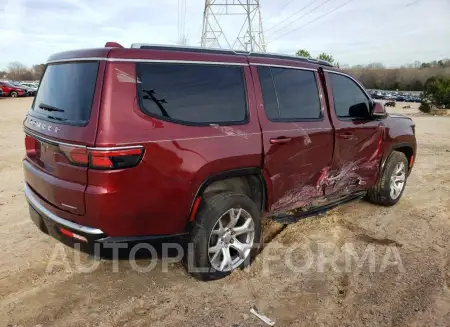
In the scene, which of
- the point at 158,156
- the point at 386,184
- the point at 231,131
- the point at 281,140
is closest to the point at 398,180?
the point at 386,184

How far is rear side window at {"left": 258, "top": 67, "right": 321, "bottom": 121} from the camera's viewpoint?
3.60 meters

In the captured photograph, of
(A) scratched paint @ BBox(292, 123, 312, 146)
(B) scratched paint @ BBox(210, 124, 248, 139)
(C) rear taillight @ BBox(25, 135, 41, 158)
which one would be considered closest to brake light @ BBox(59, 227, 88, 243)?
(C) rear taillight @ BBox(25, 135, 41, 158)

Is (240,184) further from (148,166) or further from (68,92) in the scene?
(68,92)

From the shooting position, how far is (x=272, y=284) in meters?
3.35

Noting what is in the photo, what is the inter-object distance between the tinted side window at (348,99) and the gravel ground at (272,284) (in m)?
1.36

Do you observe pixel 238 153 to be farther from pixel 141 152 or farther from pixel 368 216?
pixel 368 216

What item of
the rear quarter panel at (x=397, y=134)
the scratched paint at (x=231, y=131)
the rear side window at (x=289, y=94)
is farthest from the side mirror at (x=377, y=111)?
the scratched paint at (x=231, y=131)

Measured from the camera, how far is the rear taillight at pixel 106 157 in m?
2.61

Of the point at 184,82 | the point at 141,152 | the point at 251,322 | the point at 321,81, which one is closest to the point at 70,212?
the point at 141,152

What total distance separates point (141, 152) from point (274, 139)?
1326 mm

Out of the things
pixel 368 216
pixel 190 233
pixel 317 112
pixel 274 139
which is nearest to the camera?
pixel 190 233

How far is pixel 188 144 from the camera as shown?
2.93 metres

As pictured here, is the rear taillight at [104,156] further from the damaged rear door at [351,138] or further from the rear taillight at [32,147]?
the damaged rear door at [351,138]

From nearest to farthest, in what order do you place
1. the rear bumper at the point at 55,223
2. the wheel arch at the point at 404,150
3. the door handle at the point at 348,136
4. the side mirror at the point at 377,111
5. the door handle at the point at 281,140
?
the rear bumper at the point at 55,223 < the door handle at the point at 281,140 < the door handle at the point at 348,136 < the side mirror at the point at 377,111 < the wheel arch at the point at 404,150
